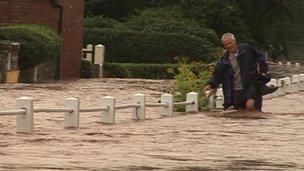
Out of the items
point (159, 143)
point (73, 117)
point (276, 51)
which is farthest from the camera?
point (276, 51)

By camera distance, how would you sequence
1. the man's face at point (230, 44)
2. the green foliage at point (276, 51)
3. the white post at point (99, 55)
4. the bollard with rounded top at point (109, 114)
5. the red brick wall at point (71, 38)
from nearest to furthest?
the bollard with rounded top at point (109, 114) → the man's face at point (230, 44) → the red brick wall at point (71, 38) → the white post at point (99, 55) → the green foliage at point (276, 51)

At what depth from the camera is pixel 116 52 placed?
4288cm

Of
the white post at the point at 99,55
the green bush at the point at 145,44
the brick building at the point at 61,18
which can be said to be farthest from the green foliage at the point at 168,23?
the brick building at the point at 61,18

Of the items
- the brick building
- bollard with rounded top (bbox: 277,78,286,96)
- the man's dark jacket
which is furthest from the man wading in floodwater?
the brick building

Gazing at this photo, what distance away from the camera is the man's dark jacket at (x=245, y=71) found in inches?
604

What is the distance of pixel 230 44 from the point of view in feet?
50.3

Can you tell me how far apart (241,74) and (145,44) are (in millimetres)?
27386

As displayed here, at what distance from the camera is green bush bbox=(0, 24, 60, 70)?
24944 millimetres

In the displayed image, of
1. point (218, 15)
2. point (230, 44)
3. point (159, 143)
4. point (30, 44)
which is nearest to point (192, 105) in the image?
point (230, 44)

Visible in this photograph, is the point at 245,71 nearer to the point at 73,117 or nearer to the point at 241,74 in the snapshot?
the point at 241,74

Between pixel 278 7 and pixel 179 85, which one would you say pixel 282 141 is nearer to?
pixel 179 85

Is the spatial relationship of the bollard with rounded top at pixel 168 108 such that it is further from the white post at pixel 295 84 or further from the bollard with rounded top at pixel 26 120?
the white post at pixel 295 84

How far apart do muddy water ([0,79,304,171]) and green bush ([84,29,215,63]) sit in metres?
25.3

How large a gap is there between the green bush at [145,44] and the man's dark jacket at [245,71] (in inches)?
1043
